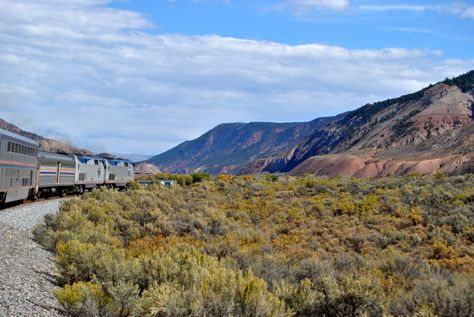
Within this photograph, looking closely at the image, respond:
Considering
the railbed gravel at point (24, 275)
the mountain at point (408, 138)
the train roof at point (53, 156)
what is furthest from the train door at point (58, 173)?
the mountain at point (408, 138)

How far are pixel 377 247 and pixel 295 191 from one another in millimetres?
16186

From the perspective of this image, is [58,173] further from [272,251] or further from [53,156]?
[272,251]

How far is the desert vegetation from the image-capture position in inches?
398

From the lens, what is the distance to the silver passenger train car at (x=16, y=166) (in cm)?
2338

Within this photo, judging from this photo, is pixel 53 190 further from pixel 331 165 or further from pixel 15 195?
pixel 331 165

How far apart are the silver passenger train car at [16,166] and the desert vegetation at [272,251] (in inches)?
97.4

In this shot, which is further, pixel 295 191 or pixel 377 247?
pixel 295 191

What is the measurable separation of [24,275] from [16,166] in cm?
1474

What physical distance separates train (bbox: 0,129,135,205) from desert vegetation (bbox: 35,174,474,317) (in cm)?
292

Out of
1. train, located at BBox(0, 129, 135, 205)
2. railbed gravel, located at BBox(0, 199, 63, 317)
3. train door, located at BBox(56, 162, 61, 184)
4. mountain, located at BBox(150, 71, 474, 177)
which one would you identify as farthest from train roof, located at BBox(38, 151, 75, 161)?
mountain, located at BBox(150, 71, 474, 177)

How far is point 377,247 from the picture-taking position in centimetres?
2223

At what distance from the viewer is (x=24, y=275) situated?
12281mm

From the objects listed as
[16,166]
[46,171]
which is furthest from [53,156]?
[16,166]

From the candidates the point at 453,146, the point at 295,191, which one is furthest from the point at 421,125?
the point at 295,191
